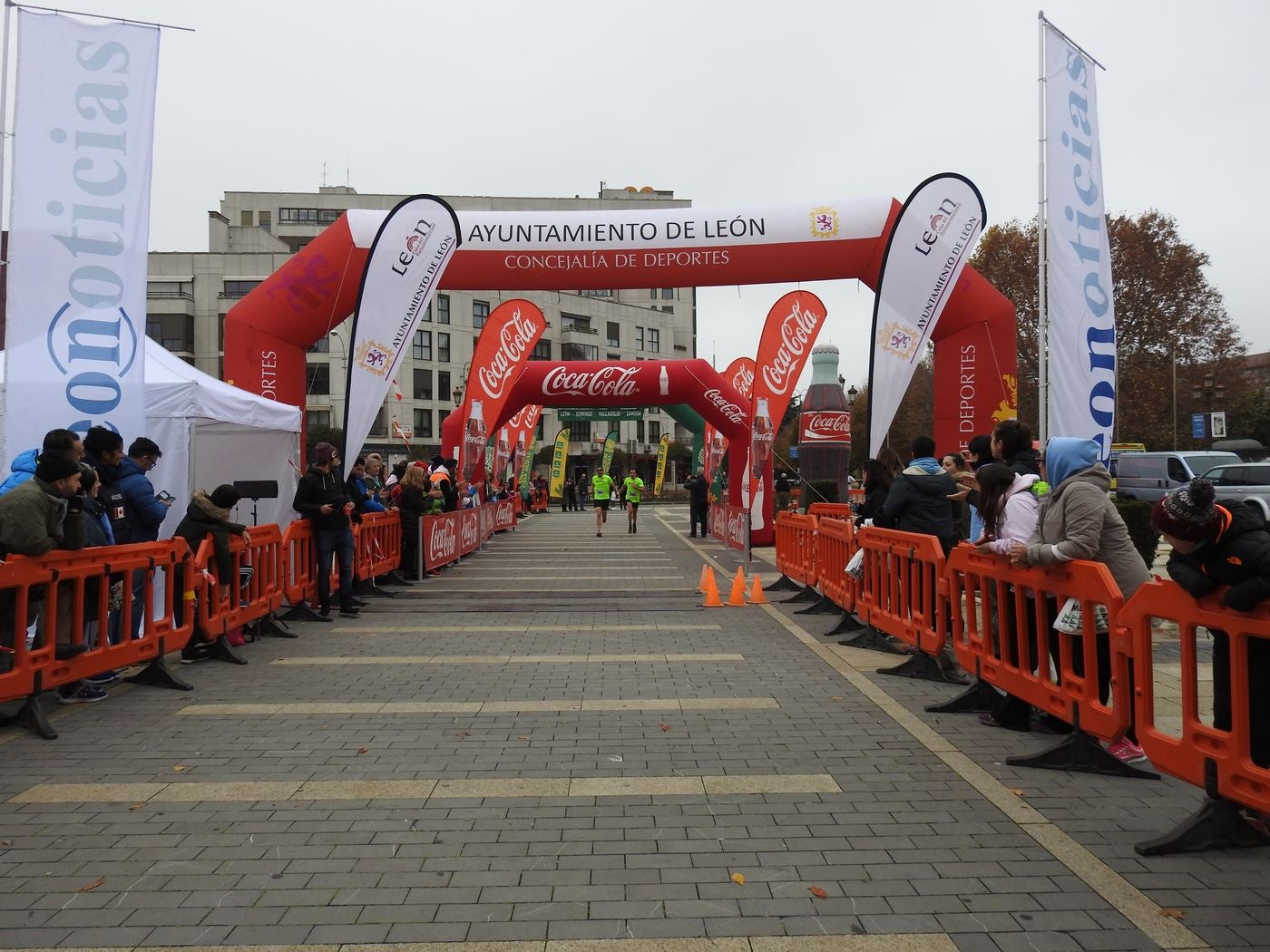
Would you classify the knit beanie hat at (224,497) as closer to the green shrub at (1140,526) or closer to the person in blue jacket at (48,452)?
the person in blue jacket at (48,452)

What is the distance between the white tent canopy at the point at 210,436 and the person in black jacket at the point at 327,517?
3.62 feet

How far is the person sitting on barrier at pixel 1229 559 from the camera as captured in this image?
3291 millimetres

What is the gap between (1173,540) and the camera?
11.5 ft

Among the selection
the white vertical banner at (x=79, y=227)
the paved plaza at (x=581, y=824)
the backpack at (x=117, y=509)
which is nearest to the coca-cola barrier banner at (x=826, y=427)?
the paved plaza at (x=581, y=824)

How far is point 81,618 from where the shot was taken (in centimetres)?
600

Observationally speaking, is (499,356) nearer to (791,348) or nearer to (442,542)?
(442,542)

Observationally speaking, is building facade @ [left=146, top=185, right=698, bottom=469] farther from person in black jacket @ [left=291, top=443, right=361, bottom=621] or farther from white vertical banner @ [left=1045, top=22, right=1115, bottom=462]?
white vertical banner @ [left=1045, top=22, right=1115, bottom=462]

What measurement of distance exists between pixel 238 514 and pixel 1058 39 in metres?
11.0

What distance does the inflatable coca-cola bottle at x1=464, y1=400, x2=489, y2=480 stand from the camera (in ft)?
58.6

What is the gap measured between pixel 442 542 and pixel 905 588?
9.41 metres

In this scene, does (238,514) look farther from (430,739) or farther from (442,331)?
(442,331)

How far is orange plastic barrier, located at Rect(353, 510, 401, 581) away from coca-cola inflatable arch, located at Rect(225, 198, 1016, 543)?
7.44ft

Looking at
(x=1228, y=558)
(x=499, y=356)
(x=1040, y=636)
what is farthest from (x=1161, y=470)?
(x=1228, y=558)

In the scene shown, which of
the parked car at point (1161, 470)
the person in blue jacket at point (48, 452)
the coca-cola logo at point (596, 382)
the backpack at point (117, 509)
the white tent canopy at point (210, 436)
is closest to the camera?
the person in blue jacket at point (48, 452)
